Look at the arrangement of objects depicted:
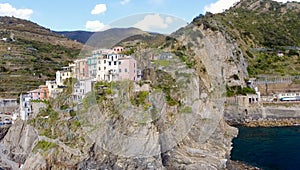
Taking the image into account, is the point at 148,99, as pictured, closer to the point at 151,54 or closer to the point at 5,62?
the point at 151,54

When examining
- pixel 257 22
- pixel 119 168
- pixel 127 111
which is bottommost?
pixel 119 168

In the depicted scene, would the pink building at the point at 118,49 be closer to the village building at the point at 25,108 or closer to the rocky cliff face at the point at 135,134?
the rocky cliff face at the point at 135,134

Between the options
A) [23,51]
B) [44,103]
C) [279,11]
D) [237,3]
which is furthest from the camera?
[237,3]

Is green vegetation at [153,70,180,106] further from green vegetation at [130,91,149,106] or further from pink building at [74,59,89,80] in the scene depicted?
pink building at [74,59,89,80]

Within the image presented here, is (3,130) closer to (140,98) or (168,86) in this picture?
(168,86)

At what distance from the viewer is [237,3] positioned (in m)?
80.8

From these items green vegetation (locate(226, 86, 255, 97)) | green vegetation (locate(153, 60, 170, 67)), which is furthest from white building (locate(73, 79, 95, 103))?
green vegetation (locate(226, 86, 255, 97))

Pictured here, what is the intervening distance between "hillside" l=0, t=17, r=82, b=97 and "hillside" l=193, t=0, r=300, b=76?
17723mm

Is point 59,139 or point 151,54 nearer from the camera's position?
point 59,139

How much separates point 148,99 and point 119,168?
11.3ft

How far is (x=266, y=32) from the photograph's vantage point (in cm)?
5778

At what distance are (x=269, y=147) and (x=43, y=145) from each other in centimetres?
1427

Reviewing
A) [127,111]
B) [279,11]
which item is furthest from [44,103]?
[279,11]

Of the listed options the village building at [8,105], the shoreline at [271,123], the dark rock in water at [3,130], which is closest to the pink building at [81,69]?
the dark rock in water at [3,130]
